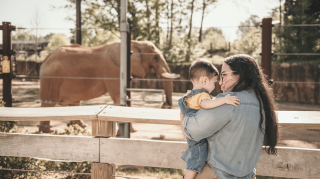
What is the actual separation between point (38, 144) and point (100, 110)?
0.51 m

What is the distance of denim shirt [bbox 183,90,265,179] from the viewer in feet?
3.92

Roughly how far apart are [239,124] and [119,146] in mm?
970

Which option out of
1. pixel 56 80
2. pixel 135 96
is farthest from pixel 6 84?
pixel 135 96

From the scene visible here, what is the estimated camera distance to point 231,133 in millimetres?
1220

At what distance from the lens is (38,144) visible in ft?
6.76

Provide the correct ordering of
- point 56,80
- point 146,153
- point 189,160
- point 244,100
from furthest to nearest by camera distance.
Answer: point 56,80, point 146,153, point 189,160, point 244,100

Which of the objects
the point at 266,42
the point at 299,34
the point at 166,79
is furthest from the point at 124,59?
the point at 299,34

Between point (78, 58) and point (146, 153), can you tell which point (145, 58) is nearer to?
point (78, 58)

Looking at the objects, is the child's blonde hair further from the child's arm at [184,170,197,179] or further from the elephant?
the elephant

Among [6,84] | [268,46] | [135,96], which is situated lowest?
[135,96]

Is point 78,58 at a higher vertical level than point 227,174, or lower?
higher

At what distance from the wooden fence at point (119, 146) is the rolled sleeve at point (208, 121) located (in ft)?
1.75

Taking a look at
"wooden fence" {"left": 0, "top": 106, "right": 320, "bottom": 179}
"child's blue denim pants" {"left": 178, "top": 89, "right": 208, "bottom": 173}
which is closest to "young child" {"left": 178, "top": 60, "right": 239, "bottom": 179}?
"child's blue denim pants" {"left": 178, "top": 89, "right": 208, "bottom": 173}

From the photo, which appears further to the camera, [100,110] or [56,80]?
[56,80]
